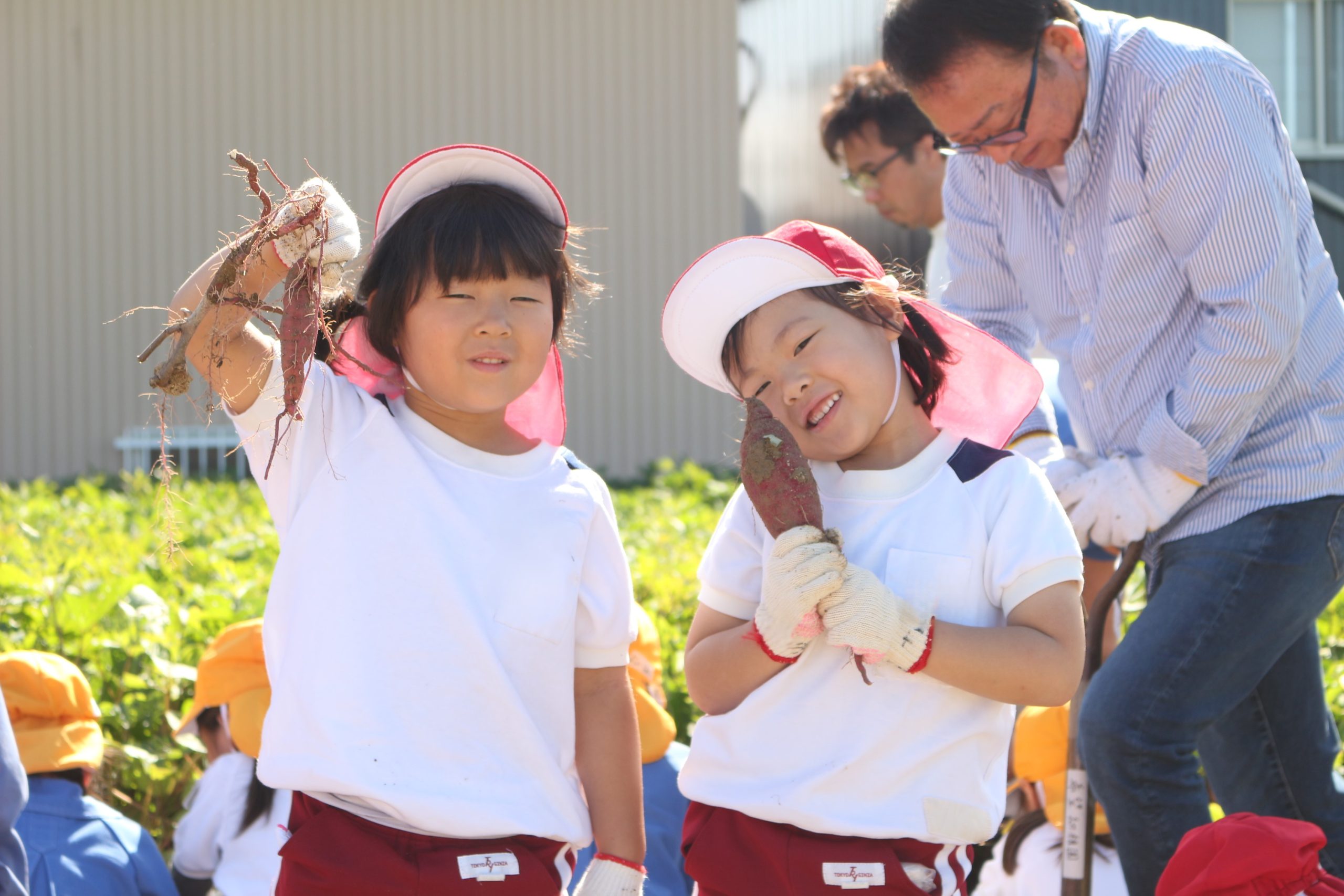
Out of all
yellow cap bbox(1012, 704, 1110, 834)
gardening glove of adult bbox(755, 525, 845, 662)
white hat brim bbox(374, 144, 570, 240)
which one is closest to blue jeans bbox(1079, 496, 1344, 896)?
yellow cap bbox(1012, 704, 1110, 834)

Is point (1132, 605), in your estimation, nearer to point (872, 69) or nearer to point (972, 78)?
point (872, 69)

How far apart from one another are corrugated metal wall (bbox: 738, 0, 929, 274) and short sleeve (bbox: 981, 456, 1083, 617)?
9206 mm

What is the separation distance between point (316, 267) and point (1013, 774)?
261cm

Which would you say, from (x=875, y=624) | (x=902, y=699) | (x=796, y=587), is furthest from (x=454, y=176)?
(x=902, y=699)

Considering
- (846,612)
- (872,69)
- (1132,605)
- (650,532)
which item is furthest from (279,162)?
(846,612)

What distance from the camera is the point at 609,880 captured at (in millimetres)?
2322

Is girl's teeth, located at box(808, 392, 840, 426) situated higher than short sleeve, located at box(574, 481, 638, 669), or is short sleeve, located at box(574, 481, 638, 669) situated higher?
girl's teeth, located at box(808, 392, 840, 426)

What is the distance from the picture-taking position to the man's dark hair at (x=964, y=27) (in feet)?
9.41

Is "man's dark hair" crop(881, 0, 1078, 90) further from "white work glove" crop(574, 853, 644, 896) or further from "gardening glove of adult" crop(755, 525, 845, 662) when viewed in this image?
"white work glove" crop(574, 853, 644, 896)

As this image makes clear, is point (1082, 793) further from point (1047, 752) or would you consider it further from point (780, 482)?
point (780, 482)

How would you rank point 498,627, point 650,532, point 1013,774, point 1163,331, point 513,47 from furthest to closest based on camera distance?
point 513,47 → point 650,532 → point 1013,774 → point 1163,331 → point 498,627

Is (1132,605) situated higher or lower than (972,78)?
A: lower

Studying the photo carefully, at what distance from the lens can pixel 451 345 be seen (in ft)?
7.67

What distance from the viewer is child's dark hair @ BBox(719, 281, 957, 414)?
2445 millimetres
